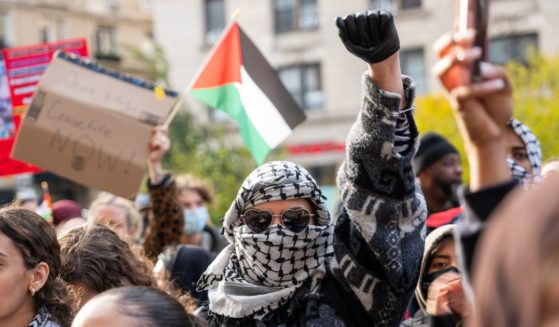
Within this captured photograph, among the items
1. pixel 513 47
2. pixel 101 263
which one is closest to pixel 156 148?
pixel 101 263

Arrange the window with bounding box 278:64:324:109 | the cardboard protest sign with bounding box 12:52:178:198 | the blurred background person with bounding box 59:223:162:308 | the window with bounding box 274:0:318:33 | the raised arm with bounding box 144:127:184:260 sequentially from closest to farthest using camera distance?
the blurred background person with bounding box 59:223:162:308 → the raised arm with bounding box 144:127:184:260 → the cardboard protest sign with bounding box 12:52:178:198 → the window with bounding box 278:64:324:109 → the window with bounding box 274:0:318:33

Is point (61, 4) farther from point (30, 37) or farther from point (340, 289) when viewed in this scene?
point (340, 289)

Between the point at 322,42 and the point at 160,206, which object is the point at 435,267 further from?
the point at 322,42

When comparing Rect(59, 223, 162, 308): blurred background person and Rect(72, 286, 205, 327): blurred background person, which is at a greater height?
Rect(72, 286, 205, 327): blurred background person

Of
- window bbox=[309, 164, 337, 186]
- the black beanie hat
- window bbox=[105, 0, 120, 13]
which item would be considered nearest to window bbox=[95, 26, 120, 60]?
window bbox=[105, 0, 120, 13]

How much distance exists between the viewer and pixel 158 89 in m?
5.50

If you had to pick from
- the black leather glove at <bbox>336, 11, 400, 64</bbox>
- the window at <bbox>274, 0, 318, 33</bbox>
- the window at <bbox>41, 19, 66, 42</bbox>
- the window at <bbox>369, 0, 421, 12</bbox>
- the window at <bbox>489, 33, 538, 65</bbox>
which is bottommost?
the window at <bbox>41, 19, 66, 42</bbox>

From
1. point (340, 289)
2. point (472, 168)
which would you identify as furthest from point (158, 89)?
point (472, 168)

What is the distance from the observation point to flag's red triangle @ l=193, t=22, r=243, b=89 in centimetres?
602

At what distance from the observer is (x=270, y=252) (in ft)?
10.5

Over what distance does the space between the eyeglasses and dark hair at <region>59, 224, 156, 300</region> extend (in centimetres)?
84

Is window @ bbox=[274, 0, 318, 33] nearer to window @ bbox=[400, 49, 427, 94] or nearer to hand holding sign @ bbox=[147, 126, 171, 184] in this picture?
window @ bbox=[400, 49, 427, 94]

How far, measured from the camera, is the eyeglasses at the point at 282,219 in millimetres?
3232

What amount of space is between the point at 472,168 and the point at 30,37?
1619 inches
